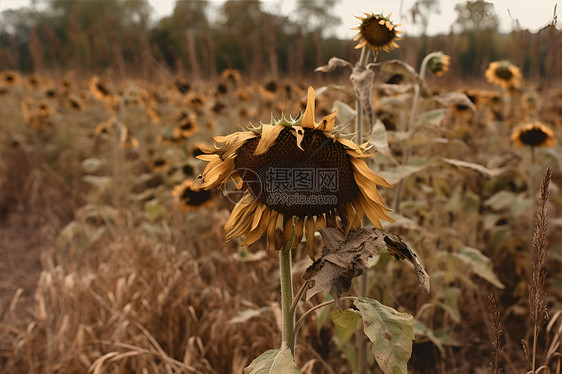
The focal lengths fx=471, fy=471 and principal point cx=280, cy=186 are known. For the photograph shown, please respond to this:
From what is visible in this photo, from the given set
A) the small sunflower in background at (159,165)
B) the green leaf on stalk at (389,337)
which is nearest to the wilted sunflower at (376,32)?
the green leaf on stalk at (389,337)

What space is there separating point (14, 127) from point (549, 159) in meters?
5.02

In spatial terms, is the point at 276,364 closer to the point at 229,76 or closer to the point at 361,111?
the point at 361,111

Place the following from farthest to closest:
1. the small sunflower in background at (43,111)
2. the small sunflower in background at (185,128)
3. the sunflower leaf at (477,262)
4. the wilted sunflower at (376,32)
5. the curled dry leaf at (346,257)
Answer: the small sunflower in background at (43,111) → the small sunflower in background at (185,128) → the sunflower leaf at (477,262) → the wilted sunflower at (376,32) → the curled dry leaf at (346,257)

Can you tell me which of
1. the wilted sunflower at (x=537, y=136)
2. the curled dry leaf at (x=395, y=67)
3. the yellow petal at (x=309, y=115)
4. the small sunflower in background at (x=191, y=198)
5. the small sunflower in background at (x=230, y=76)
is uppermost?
the small sunflower in background at (x=230, y=76)

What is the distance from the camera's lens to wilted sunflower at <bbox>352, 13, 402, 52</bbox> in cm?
122

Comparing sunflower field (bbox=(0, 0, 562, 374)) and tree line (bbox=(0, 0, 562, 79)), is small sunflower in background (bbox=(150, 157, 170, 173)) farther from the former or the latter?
tree line (bbox=(0, 0, 562, 79))

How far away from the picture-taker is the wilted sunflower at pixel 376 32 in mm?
1220

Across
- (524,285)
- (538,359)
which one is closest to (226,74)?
(524,285)

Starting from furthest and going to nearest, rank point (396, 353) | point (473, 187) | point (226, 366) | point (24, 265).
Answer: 1. point (24, 265)
2. point (473, 187)
3. point (226, 366)
4. point (396, 353)

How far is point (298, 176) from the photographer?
89 cm

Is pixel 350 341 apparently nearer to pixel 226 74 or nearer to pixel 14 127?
pixel 226 74

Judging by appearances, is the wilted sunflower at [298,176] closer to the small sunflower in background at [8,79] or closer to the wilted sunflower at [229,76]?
the wilted sunflower at [229,76]

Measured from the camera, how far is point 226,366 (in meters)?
1.70

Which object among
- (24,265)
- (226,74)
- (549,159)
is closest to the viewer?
(549,159)
